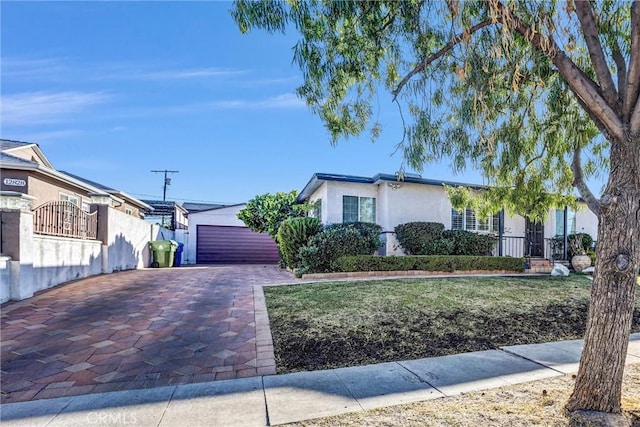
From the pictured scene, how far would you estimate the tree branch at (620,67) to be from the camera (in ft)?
10.2

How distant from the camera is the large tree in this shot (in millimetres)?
2822

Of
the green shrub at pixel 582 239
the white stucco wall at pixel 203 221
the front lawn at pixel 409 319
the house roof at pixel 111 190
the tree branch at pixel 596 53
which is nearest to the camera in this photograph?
the tree branch at pixel 596 53

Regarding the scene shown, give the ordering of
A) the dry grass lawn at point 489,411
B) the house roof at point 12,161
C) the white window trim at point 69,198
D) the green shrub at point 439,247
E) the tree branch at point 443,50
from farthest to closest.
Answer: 1. the white window trim at point 69,198
2. the green shrub at point 439,247
3. the house roof at point 12,161
4. the tree branch at point 443,50
5. the dry grass lawn at point 489,411

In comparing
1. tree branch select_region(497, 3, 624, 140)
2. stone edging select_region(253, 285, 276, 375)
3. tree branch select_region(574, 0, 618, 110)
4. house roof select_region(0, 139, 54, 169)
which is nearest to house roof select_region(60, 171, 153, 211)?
house roof select_region(0, 139, 54, 169)

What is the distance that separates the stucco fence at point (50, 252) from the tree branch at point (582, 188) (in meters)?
9.49

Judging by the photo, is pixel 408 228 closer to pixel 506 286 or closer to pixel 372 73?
pixel 506 286

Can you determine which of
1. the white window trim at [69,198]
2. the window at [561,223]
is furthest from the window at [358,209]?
the white window trim at [69,198]

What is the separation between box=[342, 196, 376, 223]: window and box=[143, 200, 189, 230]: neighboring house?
1529 centimetres

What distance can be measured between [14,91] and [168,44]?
16.5 feet

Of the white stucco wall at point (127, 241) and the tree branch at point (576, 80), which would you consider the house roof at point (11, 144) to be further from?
the tree branch at point (576, 80)

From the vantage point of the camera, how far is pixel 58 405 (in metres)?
2.99

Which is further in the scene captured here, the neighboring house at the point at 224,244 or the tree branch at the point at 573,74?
the neighboring house at the point at 224,244

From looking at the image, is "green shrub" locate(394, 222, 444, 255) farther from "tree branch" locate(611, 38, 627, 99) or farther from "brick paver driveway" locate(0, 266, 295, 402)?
"tree branch" locate(611, 38, 627, 99)

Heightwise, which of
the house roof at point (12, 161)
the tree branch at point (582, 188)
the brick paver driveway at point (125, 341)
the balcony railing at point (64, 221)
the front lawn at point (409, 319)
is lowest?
the brick paver driveway at point (125, 341)
